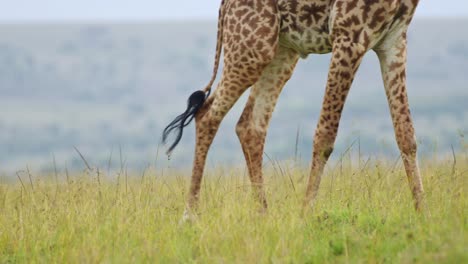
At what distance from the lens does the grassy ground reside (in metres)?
5.94

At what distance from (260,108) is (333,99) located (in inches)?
43.6

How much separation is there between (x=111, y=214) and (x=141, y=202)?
1.81ft

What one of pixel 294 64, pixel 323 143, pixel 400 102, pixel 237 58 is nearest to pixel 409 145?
pixel 400 102

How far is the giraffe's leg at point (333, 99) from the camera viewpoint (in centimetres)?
702

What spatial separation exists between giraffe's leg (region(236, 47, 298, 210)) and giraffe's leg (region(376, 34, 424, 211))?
1051 millimetres

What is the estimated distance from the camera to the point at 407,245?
19.2ft

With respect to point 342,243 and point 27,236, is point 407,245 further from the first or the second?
point 27,236

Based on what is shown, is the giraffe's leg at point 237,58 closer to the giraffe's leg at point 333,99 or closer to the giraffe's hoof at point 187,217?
the giraffe's hoof at point 187,217

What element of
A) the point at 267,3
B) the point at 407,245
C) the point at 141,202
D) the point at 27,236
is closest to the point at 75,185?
the point at 141,202

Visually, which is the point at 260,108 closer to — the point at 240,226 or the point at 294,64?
the point at 294,64

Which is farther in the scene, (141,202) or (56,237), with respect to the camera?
(141,202)

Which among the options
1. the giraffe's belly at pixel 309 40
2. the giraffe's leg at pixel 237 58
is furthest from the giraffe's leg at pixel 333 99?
the giraffe's leg at pixel 237 58

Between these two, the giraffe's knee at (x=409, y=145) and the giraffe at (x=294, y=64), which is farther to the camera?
the giraffe's knee at (x=409, y=145)

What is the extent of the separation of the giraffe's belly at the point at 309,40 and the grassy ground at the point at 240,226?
1211 mm
